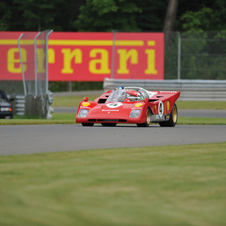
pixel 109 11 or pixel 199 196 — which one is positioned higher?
pixel 109 11

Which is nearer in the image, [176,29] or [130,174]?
[130,174]

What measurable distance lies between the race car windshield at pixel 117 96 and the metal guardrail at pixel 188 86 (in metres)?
13.3

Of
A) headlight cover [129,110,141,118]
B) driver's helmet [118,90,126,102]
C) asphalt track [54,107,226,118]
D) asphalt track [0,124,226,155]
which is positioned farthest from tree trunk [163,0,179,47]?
asphalt track [0,124,226,155]

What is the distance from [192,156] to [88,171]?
210 centimetres

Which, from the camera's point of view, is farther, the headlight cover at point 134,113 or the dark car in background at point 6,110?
the dark car in background at point 6,110

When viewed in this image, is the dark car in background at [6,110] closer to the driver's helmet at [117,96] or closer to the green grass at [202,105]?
the driver's helmet at [117,96]

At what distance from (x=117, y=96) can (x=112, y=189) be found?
9426 millimetres

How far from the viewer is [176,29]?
1784 inches

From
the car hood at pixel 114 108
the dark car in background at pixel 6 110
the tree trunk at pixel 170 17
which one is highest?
the tree trunk at pixel 170 17

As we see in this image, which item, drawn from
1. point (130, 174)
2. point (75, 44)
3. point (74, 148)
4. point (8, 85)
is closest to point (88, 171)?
point (130, 174)

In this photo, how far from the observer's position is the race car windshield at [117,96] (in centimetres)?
1495

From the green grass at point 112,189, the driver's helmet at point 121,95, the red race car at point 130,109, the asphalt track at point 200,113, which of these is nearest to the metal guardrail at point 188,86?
the asphalt track at point 200,113

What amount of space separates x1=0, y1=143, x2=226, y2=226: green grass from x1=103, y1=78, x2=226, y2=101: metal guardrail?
799 inches

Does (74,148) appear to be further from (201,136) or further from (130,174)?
(201,136)
